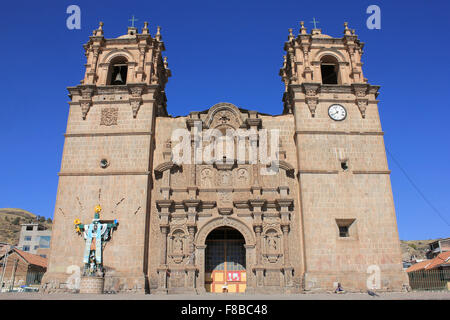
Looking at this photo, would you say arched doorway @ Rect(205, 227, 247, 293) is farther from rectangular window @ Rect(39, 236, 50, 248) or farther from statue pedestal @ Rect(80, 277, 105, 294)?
rectangular window @ Rect(39, 236, 50, 248)

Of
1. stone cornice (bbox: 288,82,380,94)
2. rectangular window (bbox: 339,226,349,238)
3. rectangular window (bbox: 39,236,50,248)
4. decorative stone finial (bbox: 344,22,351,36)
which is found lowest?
rectangular window (bbox: 339,226,349,238)

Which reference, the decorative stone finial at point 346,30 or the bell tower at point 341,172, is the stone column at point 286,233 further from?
the decorative stone finial at point 346,30

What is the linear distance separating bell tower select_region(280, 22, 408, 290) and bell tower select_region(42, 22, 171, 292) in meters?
9.66

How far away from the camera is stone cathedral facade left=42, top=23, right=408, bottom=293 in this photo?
20516 millimetres

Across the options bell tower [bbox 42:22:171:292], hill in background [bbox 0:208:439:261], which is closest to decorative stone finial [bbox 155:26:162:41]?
bell tower [bbox 42:22:171:292]

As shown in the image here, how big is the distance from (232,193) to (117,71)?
13.5 m

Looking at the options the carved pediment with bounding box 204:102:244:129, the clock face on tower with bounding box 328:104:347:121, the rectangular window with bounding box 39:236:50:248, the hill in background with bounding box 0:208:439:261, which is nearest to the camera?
the clock face on tower with bounding box 328:104:347:121

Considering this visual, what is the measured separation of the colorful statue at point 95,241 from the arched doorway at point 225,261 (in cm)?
619

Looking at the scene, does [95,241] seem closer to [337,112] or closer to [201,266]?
[201,266]

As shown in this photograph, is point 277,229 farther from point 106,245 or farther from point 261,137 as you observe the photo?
point 106,245

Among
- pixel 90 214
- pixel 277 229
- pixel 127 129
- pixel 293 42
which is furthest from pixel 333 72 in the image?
pixel 90 214

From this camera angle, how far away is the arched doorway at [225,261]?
21.9 meters

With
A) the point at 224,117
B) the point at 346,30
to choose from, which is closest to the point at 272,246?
the point at 224,117

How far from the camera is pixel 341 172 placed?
22.2m
